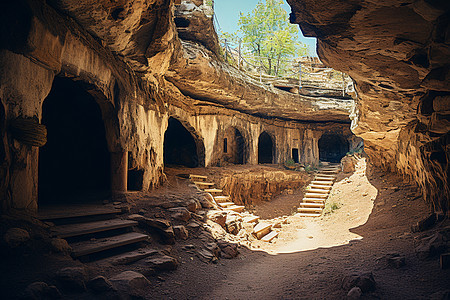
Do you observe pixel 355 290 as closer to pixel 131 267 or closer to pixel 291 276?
pixel 291 276

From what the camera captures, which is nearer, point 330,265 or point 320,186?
point 330,265

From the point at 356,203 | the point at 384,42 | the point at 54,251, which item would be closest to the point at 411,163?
the point at 356,203

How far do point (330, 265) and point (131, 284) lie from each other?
2.95 meters

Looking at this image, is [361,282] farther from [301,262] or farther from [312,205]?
[312,205]

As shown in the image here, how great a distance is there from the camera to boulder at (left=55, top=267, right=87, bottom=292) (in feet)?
9.59

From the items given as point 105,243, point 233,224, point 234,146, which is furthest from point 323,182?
point 105,243

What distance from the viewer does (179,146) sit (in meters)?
13.1

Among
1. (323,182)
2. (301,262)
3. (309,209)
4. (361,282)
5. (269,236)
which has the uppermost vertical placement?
(323,182)

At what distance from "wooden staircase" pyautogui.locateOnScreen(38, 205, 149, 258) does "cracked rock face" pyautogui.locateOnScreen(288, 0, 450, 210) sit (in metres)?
4.36

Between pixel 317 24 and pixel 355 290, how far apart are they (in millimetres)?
3444

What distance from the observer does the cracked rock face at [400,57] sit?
Result: 3.04 m

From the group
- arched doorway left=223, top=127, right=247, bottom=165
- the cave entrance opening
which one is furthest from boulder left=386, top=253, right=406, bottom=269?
arched doorway left=223, top=127, right=247, bottom=165

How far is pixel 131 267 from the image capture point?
12.6 ft

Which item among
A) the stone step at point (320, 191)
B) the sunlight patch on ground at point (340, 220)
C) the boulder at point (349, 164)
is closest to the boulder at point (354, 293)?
the sunlight patch on ground at point (340, 220)
